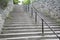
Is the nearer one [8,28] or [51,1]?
[8,28]

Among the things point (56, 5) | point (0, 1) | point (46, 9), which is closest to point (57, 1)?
point (56, 5)

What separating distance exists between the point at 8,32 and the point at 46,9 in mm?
3484

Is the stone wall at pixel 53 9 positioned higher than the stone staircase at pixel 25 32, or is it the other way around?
the stone wall at pixel 53 9

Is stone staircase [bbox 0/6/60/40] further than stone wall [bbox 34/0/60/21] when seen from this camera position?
No

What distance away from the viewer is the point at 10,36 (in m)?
5.26

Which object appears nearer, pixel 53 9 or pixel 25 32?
pixel 25 32

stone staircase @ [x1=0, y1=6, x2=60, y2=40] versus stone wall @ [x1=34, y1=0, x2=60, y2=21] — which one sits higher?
stone wall @ [x1=34, y1=0, x2=60, y2=21]

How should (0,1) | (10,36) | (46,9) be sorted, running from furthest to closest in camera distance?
(46,9) → (0,1) → (10,36)

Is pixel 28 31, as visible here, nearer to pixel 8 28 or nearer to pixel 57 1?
pixel 8 28

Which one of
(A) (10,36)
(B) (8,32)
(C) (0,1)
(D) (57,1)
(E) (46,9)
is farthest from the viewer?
(E) (46,9)

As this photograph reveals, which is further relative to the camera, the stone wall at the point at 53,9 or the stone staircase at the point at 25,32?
the stone wall at the point at 53,9

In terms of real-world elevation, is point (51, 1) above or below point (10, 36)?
above

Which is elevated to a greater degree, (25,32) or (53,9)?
(53,9)

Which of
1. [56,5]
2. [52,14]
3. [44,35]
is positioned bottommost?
[44,35]
